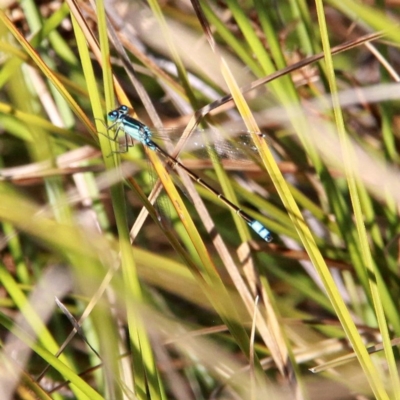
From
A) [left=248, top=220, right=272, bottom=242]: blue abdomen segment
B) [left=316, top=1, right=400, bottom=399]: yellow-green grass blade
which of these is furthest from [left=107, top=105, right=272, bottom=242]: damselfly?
[left=316, top=1, right=400, bottom=399]: yellow-green grass blade

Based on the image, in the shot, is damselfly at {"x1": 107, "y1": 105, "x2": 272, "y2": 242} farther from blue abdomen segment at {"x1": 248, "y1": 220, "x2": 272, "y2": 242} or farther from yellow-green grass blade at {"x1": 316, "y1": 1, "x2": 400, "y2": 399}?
yellow-green grass blade at {"x1": 316, "y1": 1, "x2": 400, "y2": 399}

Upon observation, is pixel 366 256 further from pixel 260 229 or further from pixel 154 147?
pixel 154 147

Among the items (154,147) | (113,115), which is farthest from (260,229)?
(113,115)

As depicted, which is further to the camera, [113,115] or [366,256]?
[113,115]

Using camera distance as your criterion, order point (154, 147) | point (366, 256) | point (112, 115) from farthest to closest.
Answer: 1. point (154, 147)
2. point (112, 115)
3. point (366, 256)

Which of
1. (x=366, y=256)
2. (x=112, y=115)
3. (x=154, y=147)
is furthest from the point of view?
(x=154, y=147)

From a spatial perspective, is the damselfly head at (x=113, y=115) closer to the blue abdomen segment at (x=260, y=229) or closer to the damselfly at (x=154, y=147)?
the damselfly at (x=154, y=147)

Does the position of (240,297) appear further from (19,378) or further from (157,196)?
(19,378)

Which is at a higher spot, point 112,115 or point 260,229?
point 112,115
